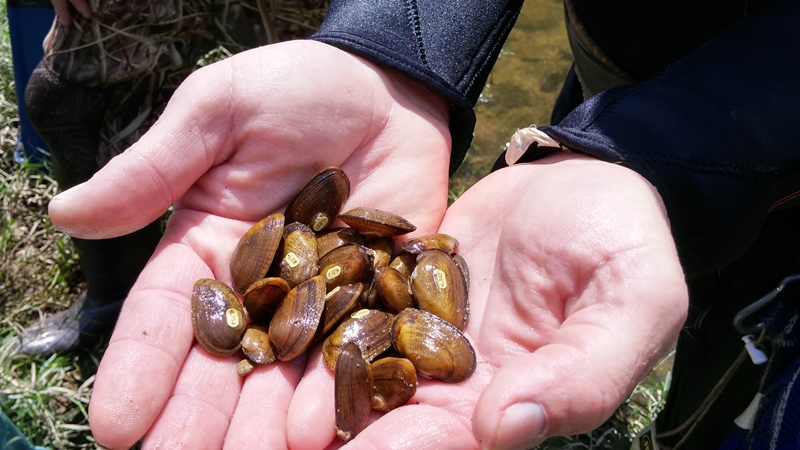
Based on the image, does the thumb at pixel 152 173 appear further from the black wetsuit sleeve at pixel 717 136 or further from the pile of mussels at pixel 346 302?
the black wetsuit sleeve at pixel 717 136

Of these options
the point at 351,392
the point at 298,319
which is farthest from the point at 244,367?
the point at 351,392

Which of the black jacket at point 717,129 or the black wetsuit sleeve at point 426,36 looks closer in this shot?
the black jacket at point 717,129

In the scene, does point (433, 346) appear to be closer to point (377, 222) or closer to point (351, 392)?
point (351, 392)

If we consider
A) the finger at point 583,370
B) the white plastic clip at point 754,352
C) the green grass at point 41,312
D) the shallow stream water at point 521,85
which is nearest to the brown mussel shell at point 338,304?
the finger at point 583,370

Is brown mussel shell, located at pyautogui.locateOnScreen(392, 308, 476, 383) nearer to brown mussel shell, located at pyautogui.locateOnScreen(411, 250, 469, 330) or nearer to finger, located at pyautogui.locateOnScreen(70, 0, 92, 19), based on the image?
brown mussel shell, located at pyautogui.locateOnScreen(411, 250, 469, 330)

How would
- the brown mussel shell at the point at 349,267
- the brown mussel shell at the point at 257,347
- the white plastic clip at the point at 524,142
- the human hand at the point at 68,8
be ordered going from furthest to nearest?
the human hand at the point at 68,8 → the brown mussel shell at the point at 349,267 → the white plastic clip at the point at 524,142 → the brown mussel shell at the point at 257,347

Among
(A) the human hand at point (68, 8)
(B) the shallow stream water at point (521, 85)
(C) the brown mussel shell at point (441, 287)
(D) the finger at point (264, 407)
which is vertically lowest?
(B) the shallow stream water at point (521, 85)
